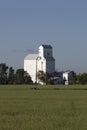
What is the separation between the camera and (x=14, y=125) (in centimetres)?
1920

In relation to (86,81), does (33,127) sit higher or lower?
lower

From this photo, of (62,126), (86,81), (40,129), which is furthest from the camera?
(86,81)

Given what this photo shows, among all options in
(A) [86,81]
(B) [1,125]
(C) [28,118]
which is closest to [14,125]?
(B) [1,125]

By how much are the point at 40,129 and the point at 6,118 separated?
4758mm

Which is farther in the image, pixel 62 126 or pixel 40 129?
pixel 62 126

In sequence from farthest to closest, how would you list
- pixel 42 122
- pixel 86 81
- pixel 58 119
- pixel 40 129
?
pixel 86 81 < pixel 58 119 < pixel 42 122 < pixel 40 129

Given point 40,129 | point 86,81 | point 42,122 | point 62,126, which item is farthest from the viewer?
point 86,81

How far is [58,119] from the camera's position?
2205 cm

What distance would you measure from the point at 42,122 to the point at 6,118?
2543 millimetres

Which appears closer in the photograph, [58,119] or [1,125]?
[1,125]

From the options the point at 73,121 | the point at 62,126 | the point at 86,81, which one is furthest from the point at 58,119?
the point at 86,81

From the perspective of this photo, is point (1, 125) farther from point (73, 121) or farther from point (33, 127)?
point (73, 121)

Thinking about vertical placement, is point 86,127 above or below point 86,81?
below

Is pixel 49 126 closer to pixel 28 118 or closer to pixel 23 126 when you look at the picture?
pixel 23 126
